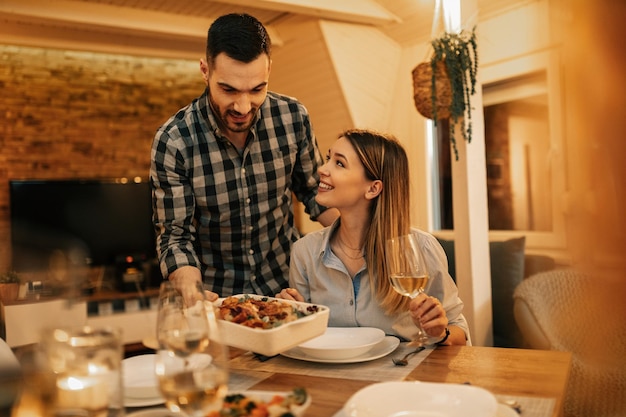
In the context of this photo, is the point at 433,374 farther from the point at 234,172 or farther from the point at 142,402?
the point at 234,172

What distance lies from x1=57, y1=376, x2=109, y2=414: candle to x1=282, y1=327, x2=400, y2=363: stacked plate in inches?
24.7

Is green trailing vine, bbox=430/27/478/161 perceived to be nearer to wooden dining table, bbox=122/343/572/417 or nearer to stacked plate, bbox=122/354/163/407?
wooden dining table, bbox=122/343/572/417

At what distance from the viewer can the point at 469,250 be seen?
314cm

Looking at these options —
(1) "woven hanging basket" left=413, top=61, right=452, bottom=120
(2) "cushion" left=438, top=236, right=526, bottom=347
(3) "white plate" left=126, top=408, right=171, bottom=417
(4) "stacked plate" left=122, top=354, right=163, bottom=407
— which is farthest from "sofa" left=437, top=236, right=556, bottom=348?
(3) "white plate" left=126, top=408, right=171, bottom=417

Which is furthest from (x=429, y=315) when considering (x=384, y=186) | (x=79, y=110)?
(x=79, y=110)

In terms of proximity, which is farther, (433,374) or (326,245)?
(326,245)

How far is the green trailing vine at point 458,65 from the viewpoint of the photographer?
2980mm

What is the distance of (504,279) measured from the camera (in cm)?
342

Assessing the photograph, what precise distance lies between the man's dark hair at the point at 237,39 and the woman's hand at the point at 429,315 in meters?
0.92

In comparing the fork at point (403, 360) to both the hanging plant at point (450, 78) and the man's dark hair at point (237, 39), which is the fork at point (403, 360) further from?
the hanging plant at point (450, 78)

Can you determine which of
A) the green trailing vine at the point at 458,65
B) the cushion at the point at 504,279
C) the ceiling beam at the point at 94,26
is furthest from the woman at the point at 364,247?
the ceiling beam at the point at 94,26

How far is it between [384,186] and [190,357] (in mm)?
→ 1234

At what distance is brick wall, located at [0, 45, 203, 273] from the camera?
4.91 m

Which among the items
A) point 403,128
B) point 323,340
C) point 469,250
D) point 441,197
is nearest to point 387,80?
point 403,128
